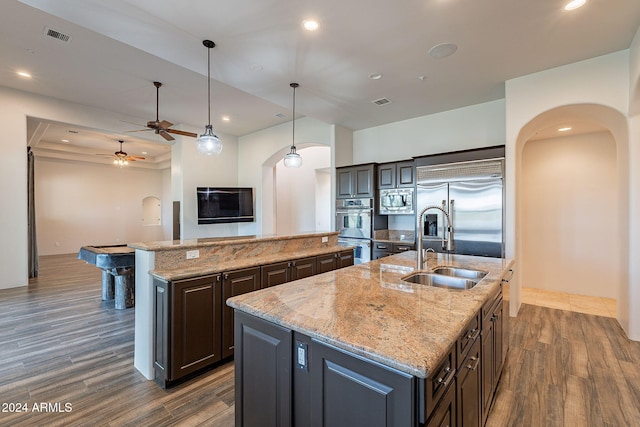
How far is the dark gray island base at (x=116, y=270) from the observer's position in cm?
385

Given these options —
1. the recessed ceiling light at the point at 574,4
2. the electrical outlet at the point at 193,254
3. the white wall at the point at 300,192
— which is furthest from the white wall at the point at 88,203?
the recessed ceiling light at the point at 574,4

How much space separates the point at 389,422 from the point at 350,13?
3064 millimetres

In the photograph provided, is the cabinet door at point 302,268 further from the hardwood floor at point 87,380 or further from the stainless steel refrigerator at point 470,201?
the stainless steel refrigerator at point 470,201

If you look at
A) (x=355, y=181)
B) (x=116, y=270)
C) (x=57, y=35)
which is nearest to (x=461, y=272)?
(x=355, y=181)

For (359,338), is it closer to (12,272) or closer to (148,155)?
(12,272)

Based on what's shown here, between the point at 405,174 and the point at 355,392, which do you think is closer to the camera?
the point at 355,392

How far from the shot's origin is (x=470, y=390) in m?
1.47

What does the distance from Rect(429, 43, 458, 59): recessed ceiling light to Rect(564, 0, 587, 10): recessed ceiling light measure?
0.92 m

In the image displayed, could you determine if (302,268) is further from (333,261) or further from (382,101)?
(382,101)

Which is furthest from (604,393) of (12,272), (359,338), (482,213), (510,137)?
(12,272)

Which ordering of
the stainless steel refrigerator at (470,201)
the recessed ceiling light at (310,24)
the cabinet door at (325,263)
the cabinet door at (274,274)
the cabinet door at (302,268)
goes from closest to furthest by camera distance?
the recessed ceiling light at (310,24)
the cabinet door at (274,274)
the cabinet door at (302,268)
the cabinet door at (325,263)
the stainless steel refrigerator at (470,201)

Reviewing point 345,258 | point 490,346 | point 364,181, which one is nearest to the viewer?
point 490,346

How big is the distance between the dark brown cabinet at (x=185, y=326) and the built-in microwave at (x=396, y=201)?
3.65 metres

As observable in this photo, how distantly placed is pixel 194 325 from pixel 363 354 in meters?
1.89
